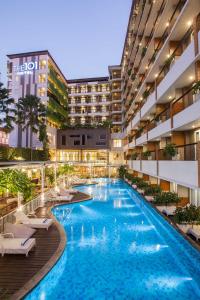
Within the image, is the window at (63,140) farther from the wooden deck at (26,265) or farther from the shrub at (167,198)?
the wooden deck at (26,265)

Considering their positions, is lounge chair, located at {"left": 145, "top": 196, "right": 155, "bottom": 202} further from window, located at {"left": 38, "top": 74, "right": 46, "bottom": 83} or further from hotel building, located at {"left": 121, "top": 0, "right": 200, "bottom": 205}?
window, located at {"left": 38, "top": 74, "right": 46, "bottom": 83}

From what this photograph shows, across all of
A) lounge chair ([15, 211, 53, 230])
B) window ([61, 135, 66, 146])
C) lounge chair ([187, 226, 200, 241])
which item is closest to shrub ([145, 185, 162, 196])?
lounge chair ([187, 226, 200, 241])

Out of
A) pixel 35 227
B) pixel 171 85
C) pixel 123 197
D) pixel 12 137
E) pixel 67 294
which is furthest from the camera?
pixel 12 137

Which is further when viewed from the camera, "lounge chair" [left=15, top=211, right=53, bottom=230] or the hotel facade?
the hotel facade

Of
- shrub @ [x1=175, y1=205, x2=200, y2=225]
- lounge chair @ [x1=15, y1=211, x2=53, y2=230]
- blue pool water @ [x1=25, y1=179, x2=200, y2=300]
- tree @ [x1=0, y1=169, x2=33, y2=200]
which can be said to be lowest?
blue pool water @ [x1=25, y1=179, x2=200, y2=300]

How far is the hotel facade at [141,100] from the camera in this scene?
16.2m

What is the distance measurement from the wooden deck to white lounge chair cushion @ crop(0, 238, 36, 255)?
8.7 inches

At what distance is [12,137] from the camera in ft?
176

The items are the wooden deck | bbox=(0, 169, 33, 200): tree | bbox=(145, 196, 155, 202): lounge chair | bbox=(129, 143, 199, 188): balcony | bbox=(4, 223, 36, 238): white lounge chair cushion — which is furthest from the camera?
bbox=(145, 196, 155, 202): lounge chair

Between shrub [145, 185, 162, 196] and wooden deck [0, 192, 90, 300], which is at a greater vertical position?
shrub [145, 185, 162, 196]

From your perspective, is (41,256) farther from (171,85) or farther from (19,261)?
(171,85)

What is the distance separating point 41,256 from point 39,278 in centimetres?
210

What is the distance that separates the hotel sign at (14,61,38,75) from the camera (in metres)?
54.6

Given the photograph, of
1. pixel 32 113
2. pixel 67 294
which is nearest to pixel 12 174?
pixel 67 294
